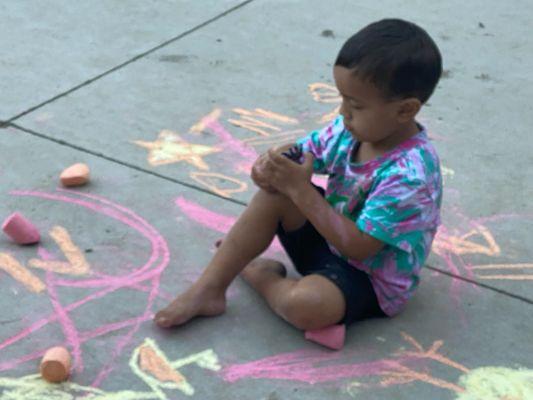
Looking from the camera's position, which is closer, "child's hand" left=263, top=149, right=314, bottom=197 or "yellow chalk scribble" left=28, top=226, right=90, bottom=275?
"child's hand" left=263, top=149, right=314, bottom=197

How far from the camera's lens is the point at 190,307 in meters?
2.36

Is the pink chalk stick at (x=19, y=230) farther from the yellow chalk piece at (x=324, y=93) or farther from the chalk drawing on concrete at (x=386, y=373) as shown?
the yellow chalk piece at (x=324, y=93)

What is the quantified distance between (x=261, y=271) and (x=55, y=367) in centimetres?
68

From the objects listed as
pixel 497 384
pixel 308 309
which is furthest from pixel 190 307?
pixel 497 384

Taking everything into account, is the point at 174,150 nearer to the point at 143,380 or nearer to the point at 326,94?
the point at 326,94

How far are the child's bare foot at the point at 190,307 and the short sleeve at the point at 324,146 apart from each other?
1.52ft

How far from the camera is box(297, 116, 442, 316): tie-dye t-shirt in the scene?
2.21m

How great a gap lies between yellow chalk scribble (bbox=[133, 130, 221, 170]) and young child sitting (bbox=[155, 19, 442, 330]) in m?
0.81

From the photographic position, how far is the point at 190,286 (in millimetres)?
2480

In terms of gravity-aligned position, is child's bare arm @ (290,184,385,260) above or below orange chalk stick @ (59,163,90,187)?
above

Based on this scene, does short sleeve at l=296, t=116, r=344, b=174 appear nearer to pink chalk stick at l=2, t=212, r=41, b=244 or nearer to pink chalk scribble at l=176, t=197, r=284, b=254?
pink chalk scribble at l=176, t=197, r=284, b=254

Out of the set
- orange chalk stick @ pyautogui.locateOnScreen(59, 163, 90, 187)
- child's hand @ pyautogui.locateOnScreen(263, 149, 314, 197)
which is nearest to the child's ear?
child's hand @ pyautogui.locateOnScreen(263, 149, 314, 197)

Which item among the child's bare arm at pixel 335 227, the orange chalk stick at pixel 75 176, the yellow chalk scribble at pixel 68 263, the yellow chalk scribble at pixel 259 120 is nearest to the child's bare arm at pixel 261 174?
the child's bare arm at pixel 335 227

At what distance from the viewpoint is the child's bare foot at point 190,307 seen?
232 centimetres
